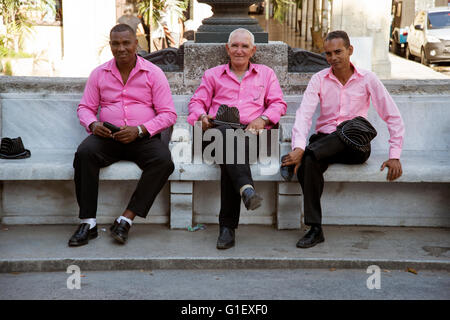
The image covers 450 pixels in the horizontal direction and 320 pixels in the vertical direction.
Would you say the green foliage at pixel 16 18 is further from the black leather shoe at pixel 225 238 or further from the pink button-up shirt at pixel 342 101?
the black leather shoe at pixel 225 238

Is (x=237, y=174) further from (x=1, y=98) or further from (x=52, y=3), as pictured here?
(x=52, y=3)

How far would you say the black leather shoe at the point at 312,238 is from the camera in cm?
467

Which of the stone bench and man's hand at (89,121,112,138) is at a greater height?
man's hand at (89,121,112,138)

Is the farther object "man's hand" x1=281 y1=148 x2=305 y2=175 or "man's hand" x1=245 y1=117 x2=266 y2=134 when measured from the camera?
"man's hand" x1=245 y1=117 x2=266 y2=134

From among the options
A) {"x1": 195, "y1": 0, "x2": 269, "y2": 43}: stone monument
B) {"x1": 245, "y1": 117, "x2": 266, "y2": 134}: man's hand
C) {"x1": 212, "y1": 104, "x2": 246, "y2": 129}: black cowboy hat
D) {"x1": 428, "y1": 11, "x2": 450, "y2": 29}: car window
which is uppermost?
{"x1": 428, "y1": 11, "x2": 450, "y2": 29}: car window

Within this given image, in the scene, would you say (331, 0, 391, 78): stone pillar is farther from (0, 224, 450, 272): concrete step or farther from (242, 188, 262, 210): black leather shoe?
(242, 188, 262, 210): black leather shoe

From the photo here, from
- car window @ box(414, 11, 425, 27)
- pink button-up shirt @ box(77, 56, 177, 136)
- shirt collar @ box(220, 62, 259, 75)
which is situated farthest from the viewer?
car window @ box(414, 11, 425, 27)

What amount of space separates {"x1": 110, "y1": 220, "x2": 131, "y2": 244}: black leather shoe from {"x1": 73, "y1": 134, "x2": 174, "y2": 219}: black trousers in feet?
0.37

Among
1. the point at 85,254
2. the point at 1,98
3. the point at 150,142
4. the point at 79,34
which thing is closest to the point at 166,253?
the point at 85,254

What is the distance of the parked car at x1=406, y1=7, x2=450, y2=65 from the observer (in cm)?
1908

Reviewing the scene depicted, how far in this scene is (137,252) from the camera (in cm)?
453

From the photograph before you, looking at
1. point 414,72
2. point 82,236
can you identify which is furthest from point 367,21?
point 82,236

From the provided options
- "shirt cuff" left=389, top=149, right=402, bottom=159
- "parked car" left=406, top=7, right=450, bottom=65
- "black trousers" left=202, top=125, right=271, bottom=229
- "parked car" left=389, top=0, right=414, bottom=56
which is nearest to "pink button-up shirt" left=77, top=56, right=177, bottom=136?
"black trousers" left=202, top=125, right=271, bottom=229

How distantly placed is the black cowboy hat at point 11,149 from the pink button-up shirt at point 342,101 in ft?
6.75
